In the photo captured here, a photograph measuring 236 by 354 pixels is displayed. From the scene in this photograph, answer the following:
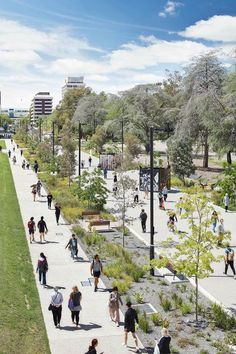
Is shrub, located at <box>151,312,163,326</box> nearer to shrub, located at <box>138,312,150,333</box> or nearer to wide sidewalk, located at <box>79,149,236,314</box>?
shrub, located at <box>138,312,150,333</box>

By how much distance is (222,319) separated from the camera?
14188 mm

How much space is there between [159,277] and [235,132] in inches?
1213

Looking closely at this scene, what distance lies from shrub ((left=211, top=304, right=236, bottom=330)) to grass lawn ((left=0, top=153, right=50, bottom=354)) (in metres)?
Answer: 4.96

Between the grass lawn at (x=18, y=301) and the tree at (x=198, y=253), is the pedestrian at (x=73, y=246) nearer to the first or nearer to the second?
the grass lawn at (x=18, y=301)

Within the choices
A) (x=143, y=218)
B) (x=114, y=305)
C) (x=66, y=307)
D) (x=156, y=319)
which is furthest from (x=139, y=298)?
(x=143, y=218)

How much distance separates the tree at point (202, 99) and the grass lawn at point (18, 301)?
29112 millimetres

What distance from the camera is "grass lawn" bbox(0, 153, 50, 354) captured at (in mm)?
12789

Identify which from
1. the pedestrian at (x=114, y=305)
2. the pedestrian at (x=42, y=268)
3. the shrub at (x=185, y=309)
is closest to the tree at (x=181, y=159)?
the pedestrian at (x=42, y=268)

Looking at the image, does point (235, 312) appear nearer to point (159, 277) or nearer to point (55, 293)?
point (159, 277)

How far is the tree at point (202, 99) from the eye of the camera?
50.6 metres

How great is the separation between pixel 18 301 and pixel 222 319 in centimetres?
639

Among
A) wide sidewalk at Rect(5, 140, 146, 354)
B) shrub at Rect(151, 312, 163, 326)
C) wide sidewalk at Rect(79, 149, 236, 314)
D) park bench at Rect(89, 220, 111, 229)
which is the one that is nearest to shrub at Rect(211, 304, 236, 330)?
wide sidewalk at Rect(79, 149, 236, 314)

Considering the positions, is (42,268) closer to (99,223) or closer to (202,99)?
(99,223)

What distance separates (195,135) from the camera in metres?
54.2
